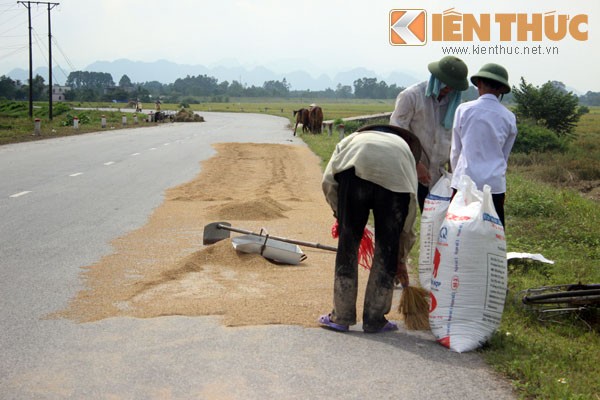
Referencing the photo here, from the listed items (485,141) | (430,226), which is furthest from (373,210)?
(485,141)

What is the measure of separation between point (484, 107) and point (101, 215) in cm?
659

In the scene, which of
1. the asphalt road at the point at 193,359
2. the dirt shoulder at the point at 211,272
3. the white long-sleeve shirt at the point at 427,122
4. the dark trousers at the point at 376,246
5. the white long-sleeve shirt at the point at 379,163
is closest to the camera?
the asphalt road at the point at 193,359

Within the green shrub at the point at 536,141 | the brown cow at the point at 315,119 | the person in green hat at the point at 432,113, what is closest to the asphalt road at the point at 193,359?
the person in green hat at the point at 432,113

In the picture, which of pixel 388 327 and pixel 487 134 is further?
pixel 487 134

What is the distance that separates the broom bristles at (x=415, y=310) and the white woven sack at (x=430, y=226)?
1.22 ft

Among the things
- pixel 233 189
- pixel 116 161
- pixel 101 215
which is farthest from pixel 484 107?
pixel 116 161

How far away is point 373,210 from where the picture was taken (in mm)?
5480

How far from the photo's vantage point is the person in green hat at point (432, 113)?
6.49 metres

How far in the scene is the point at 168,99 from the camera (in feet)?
554

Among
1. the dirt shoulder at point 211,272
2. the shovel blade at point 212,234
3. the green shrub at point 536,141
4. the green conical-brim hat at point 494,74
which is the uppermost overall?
the green conical-brim hat at point 494,74

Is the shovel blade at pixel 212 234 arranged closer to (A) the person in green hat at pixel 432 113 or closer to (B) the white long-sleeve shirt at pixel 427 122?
(A) the person in green hat at pixel 432 113

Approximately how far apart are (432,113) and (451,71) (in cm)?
43

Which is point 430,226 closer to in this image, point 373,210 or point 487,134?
point 373,210

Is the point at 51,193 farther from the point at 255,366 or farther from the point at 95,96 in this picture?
the point at 95,96
